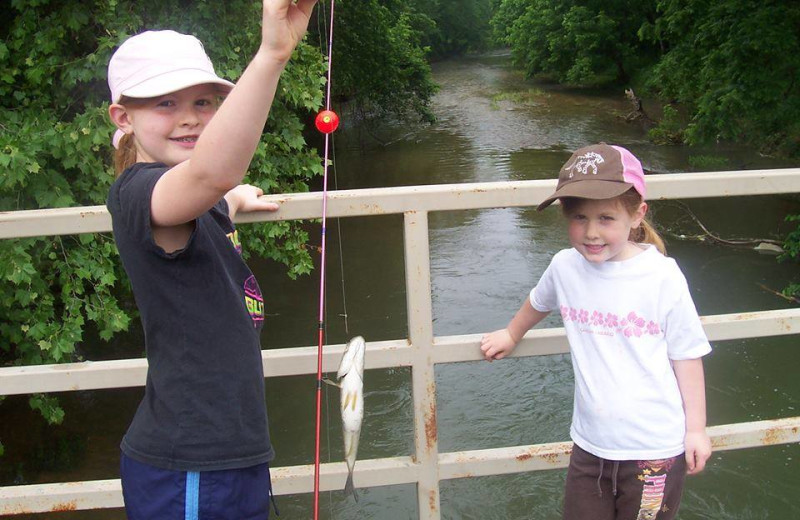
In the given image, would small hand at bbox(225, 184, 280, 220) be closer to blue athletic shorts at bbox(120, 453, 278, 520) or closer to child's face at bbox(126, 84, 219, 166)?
child's face at bbox(126, 84, 219, 166)

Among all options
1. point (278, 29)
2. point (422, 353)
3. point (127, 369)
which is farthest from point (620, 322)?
point (127, 369)

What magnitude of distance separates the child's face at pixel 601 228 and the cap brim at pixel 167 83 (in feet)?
3.15

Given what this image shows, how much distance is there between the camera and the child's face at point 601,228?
74.4 inches

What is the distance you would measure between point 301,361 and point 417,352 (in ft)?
1.09

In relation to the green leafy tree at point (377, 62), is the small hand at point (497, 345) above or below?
above

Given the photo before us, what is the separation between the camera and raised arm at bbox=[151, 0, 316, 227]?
3.99ft

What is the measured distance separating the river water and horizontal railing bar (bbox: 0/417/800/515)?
1.78 meters

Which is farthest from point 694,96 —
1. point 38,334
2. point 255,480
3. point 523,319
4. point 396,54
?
point 255,480

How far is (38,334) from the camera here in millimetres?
5012

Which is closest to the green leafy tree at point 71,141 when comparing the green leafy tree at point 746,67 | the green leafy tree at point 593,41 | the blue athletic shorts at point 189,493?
the blue athletic shorts at point 189,493

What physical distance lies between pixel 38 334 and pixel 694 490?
4059 mm

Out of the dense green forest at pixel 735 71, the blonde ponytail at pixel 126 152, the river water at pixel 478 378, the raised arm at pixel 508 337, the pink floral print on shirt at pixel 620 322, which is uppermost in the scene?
the blonde ponytail at pixel 126 152

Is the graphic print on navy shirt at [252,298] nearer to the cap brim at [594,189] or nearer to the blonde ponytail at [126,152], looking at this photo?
the blonde ponytail at [126,152]

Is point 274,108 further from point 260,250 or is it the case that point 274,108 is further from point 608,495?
point 608,495
